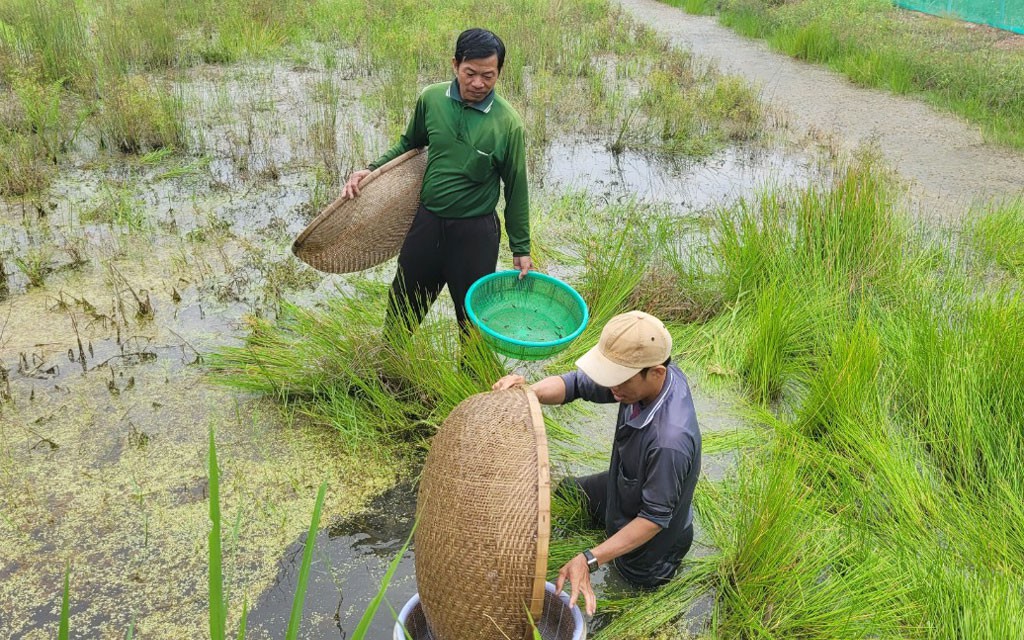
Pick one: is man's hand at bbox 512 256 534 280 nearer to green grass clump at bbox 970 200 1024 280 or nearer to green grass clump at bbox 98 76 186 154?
green grass clump at bbox 970 200 1024 280

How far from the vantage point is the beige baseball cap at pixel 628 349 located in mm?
2064

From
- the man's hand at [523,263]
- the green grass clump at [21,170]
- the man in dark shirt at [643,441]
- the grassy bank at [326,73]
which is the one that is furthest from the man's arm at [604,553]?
the green grass clump at [21,170]

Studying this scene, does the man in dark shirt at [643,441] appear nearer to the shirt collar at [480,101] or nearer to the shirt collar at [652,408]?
the shirt collar at [652,408]

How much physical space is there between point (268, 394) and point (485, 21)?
7073mm

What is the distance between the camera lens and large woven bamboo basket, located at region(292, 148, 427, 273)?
324cm

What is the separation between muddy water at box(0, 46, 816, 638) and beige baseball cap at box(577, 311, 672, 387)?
105 centimetres

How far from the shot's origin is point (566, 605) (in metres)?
2.21

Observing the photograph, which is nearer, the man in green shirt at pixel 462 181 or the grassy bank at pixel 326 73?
the man in green shirt at pixel 462 181

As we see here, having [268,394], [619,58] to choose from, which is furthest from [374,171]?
[619,58]

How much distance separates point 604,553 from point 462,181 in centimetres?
155

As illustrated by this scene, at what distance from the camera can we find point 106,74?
21.7ft

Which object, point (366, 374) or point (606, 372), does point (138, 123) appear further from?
point (606, 372)

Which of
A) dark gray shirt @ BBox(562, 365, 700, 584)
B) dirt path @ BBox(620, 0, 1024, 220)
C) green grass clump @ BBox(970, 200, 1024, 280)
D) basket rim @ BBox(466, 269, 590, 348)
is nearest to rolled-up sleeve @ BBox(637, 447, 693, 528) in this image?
dark gray shirt @ BBox(562, 365, 700, 584)

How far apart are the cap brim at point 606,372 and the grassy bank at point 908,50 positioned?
20.1 feet
